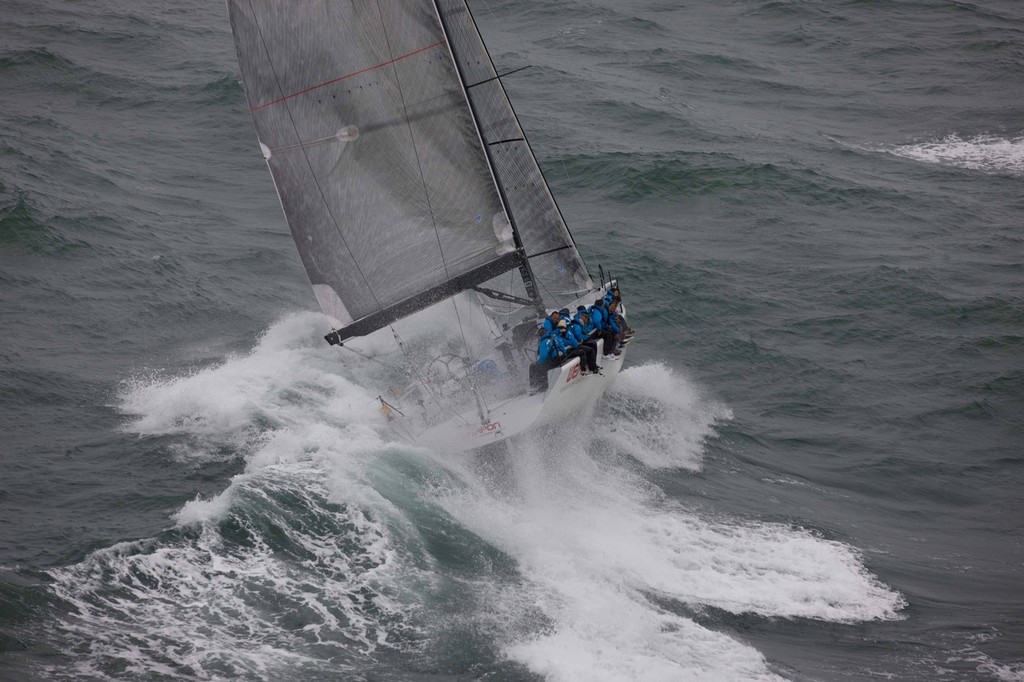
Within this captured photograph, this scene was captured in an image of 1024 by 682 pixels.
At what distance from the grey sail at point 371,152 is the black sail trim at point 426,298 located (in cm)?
2

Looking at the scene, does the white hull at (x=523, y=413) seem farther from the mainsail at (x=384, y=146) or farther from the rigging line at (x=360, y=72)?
the rigging line at (x=360, y=72)

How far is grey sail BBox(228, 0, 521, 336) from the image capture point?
15.7 m

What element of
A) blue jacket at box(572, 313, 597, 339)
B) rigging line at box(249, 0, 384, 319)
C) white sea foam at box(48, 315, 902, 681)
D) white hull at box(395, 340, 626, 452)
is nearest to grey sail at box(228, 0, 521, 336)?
rigging line at box(249, 0, 384, 319)

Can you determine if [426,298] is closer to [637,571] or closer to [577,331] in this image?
[577,331]

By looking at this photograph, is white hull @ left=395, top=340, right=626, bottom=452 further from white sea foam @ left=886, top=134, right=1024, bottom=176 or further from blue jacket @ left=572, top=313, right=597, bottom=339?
white sea foam @ left=886, top=134, right=1024, bottom=176

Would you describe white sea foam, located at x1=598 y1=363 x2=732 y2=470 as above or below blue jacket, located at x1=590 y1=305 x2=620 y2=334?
below

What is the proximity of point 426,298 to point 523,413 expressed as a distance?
98.4 inches

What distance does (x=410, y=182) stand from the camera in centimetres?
1650

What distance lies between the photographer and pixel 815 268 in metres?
24.3

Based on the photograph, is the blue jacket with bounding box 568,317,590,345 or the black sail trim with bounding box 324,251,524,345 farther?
the black sail trim with bounding box 324,251,524,345

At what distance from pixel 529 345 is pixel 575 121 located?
50.1ft

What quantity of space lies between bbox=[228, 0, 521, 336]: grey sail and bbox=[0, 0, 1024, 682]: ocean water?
8.59 feet

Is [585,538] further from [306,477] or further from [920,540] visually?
[920,540]

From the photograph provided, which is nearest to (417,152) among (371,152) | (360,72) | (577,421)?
(371,152)
